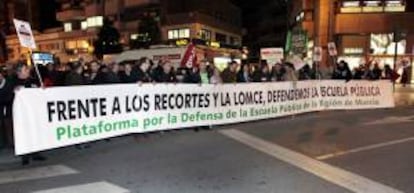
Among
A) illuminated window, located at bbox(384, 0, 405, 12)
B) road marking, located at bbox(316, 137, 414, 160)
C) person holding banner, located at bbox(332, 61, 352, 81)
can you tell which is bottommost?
road marking, located at bbox(316, 137, 414, 160)

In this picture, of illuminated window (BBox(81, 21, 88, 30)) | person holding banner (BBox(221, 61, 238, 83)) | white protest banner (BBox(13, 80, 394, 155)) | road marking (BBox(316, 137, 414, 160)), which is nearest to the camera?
white protest banner (BBox(13, 80, 394, 155))

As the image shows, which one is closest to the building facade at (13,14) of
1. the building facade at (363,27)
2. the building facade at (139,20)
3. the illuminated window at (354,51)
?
the building facade at (139,20)

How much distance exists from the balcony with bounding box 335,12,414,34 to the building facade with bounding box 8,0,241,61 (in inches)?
512

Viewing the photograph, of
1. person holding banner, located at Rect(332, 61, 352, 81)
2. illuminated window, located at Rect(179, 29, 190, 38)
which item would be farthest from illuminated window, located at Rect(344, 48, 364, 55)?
person holding banner, located at Rect(332, 61, 352, 81)

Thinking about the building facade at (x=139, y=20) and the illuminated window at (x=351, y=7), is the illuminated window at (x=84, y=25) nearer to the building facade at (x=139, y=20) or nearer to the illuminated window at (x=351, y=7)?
the building facade at (x=139, y=20)

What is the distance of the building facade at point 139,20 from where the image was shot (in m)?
58.6

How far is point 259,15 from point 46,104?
8531 cm

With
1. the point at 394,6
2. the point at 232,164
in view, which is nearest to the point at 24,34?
the point at 232,164

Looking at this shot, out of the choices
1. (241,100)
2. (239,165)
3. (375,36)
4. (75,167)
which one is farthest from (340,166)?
(375,36)

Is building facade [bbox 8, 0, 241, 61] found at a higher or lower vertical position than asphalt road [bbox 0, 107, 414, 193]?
higher

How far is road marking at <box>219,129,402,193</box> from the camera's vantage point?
7.26 m

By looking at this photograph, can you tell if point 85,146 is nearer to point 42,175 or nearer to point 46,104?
point 46,104

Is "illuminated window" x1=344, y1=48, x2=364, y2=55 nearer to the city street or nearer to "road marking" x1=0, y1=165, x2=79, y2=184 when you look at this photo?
the city street

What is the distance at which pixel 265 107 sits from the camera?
14969mm
